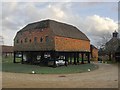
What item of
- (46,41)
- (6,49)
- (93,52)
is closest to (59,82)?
(46,41)

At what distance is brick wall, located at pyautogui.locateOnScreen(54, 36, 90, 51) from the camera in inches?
1832

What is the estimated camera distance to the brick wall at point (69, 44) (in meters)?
46.5

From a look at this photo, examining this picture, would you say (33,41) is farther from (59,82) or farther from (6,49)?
(6,49)

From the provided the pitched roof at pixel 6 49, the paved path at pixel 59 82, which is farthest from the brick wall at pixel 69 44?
the pitched roof at pixel 6 49

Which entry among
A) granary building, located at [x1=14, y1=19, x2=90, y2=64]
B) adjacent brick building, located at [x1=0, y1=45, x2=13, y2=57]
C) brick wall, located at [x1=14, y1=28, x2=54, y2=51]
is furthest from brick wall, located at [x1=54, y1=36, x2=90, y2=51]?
adjacent brick building, located at [x1=0, y1=45, x2=13, y2=57]

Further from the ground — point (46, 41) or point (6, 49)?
point (46, 41)

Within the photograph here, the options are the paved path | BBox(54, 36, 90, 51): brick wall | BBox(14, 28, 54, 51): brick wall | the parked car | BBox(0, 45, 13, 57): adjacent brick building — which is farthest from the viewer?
BBox(0, 45, 13, 57): adjacent brick building

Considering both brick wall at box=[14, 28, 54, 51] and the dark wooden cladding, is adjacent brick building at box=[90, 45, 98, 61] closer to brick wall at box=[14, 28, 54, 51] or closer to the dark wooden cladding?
the dark wooden cladding

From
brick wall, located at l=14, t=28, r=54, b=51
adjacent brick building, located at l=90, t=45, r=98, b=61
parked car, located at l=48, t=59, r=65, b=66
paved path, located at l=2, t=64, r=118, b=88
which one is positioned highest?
brick wall, located at l=14, t=28, r=54, b=51

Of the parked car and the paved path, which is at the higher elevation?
the parked car

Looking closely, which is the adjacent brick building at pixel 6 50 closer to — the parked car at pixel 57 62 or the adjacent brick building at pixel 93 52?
the adjacent brick building at pixel 93 52

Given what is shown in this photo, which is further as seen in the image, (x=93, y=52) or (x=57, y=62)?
(x=93, y=52)

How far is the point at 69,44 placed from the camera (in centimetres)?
5075

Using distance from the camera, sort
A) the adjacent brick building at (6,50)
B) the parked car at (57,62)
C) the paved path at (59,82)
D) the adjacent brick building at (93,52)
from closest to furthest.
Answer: the paved path at (59,82)
the parked car at (57,62)
the adjacent brick building at (93,52)
the adjacent brick building at (6,50)
